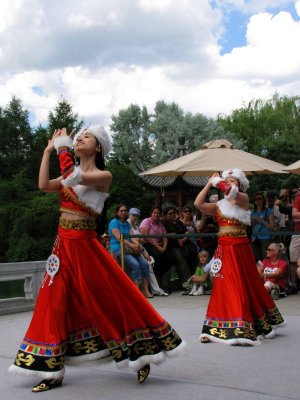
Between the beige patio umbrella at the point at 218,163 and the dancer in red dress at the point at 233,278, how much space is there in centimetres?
412

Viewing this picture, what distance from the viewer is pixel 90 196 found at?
465cm

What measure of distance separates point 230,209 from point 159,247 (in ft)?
15.1

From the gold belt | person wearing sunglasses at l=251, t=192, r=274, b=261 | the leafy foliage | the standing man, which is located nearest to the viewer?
the gold belt

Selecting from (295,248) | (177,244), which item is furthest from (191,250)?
(295,248)

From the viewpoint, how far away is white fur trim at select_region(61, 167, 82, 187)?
14.6 feet

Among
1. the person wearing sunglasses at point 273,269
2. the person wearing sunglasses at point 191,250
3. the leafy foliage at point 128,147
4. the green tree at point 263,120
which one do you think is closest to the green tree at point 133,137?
the leafy foliage at point 128,147

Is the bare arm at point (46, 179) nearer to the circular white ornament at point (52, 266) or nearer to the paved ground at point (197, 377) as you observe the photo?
the circular white ornament at point (52, 266)

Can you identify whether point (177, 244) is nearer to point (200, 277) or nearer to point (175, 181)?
point (200, 277)

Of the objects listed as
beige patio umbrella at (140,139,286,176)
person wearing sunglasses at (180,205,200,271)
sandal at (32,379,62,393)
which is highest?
beige patio umbrella at (140,139,286,176)

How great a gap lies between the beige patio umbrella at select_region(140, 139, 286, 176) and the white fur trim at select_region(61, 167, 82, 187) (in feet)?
20.7

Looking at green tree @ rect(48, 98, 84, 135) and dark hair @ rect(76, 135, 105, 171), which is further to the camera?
green tree @ rect(48, 98, 84, 135)

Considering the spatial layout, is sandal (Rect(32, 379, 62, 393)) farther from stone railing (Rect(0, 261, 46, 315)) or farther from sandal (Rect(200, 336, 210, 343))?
stone railing (Rect(0, 261, 46, 315))

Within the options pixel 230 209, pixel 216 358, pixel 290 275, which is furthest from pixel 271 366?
pixel 290 275

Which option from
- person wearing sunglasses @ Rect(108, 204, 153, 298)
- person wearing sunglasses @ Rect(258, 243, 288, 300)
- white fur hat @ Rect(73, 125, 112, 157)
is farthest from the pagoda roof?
white fur hat @ Rect(73, 125, 112, 157)
